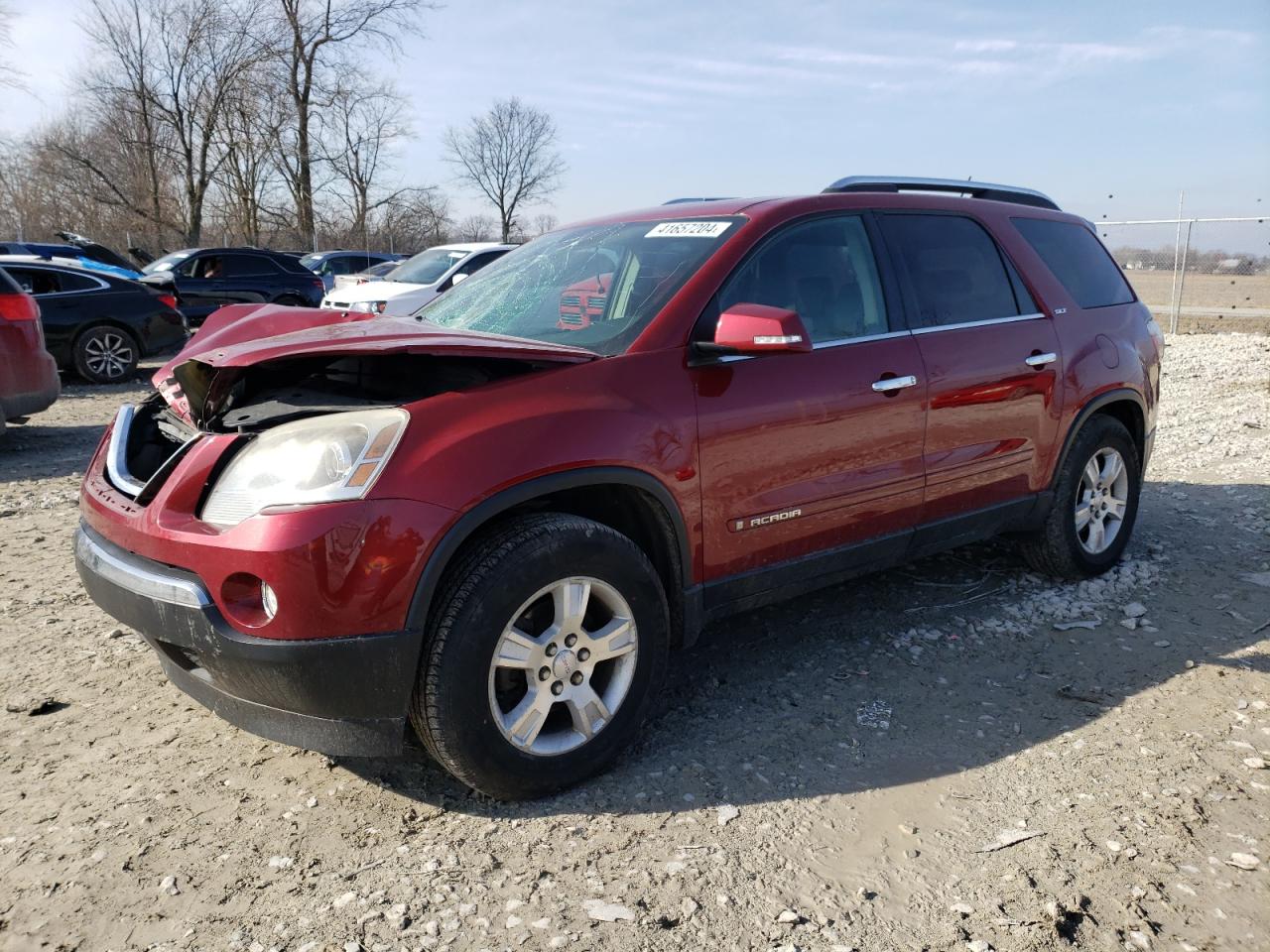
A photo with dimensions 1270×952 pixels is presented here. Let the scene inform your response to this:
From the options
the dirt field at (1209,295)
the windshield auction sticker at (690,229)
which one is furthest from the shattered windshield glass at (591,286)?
the dirt field at (1209,295)

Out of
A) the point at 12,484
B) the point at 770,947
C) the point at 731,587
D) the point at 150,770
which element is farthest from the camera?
the point at 12,484

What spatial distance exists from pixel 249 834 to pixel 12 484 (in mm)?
4994

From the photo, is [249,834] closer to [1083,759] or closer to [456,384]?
[456,384]

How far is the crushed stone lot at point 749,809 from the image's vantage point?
2301 mm

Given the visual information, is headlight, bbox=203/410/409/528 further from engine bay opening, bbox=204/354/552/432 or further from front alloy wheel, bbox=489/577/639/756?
front alloy wheel, bbox=489/577/639/756

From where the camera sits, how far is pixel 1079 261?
186 inches

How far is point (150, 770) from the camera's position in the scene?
292 centimetres

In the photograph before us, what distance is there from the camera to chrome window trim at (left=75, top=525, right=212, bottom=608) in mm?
2455

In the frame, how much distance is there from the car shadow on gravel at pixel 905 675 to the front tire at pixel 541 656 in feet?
0.61

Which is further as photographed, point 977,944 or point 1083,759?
point 1083,759

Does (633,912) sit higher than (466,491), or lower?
lower

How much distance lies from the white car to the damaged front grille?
800cm

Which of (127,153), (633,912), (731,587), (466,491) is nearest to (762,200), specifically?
(731,587)

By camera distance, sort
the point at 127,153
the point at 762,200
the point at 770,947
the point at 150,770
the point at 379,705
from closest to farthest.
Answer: the point at 770,947 → the point at 379,705 → the point at 150,770 → the point at 762,200 → the point at 127,153
